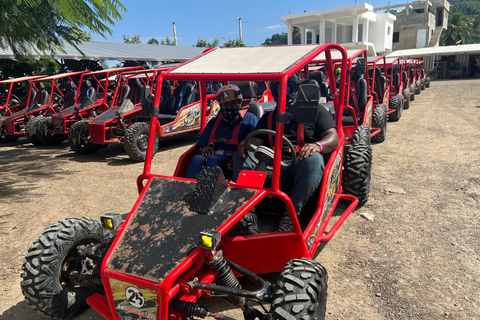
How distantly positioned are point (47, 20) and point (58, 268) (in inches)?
128

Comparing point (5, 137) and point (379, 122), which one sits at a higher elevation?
point (379, 122)

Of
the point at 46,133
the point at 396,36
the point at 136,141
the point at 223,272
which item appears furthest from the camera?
the point at 396,36

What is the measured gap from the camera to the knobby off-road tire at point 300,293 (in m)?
1.93

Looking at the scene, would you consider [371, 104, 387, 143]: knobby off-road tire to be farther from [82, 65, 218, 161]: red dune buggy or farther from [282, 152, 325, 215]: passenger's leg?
[282, 152, 325, 215]: passenger's leg

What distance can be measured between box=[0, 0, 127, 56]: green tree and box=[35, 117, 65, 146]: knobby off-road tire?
4.62m

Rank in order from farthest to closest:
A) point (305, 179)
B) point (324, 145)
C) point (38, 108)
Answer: point (38, 108) < point (324, 145) < point (305, 179)

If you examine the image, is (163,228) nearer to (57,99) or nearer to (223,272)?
(223,272)

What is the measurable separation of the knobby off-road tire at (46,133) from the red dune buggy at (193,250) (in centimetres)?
777

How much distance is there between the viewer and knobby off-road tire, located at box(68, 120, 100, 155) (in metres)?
8.03

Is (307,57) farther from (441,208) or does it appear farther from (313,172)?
(441,208)

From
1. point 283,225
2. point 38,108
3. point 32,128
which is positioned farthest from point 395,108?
point 38,108

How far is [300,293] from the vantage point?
2.00m

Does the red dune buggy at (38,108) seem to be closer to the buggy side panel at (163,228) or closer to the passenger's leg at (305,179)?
the buggy side panel at (163,228)

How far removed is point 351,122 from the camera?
6852 millimetres
